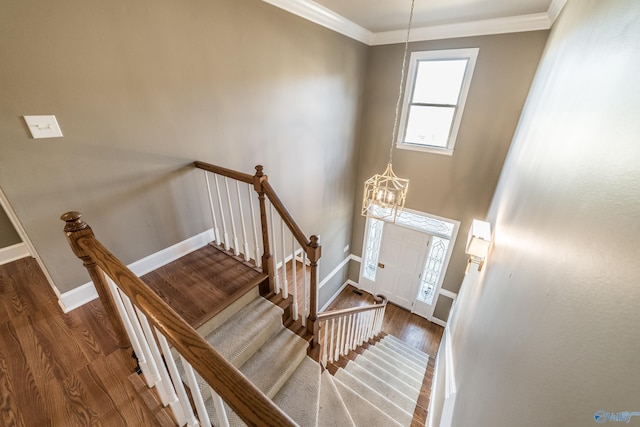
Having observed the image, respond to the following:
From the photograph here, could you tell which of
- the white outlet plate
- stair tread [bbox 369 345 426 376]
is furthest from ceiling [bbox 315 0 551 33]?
stair tread [bbox 369 345 426 376]

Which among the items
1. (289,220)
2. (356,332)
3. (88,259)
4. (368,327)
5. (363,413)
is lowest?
(368,327)

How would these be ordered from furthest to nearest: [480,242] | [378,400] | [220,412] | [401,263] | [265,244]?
[401,263] → [378,400] → [480,242] → [265,244] → [220,412]

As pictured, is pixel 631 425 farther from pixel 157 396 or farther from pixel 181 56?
pixel 181 56

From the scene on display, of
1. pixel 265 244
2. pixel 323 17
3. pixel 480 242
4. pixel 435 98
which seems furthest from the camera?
pixel 435 98

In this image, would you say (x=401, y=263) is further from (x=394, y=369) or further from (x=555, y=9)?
(x=555, y=9)

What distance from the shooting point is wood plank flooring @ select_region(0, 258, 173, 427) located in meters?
1.19

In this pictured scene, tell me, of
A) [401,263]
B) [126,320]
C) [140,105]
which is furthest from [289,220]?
[401,263]

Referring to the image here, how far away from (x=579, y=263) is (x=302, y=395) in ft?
6.14

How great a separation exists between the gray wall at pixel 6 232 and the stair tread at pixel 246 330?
7.07 ft

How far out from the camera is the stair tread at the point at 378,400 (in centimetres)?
258

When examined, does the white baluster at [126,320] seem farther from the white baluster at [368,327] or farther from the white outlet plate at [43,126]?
the white baluster at [368,327]

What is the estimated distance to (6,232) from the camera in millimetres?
2184

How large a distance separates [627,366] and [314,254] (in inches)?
56.2

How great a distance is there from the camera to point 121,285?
856mm
